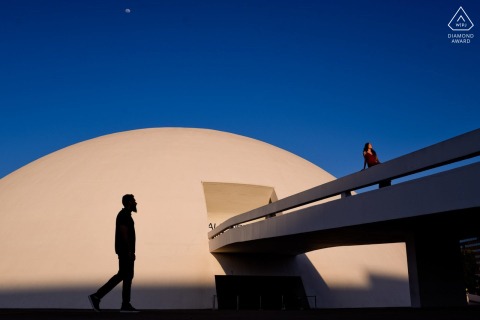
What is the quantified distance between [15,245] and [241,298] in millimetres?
8990

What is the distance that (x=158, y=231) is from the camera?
54.4 feet

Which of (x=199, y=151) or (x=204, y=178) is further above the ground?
(x=199, y=151)

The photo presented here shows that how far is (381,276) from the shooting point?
1811 cm

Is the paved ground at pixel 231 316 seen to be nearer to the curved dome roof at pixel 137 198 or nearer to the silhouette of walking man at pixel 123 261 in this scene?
the silhouette of walking man at pixel 123 261

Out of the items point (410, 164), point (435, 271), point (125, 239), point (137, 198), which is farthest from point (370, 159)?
point (137, 198)

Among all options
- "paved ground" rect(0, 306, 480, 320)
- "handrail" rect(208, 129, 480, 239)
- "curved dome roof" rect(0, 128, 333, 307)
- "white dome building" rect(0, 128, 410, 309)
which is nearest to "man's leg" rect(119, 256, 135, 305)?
"paved ground" rect(0, 306, 480, 320)

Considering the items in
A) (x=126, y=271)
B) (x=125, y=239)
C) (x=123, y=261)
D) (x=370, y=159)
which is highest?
(x=370, y=159)

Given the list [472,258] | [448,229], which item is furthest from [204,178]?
[472,258]

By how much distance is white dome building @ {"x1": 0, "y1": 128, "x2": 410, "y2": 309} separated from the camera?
49.6 feet

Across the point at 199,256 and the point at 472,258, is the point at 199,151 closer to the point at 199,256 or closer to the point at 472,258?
the point at 199,256

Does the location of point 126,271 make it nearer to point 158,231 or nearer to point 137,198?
point 158,231

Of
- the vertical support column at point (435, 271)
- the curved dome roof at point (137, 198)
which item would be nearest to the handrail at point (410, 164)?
the vertical support column at point (435, 271)

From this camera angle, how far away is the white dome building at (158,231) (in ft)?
49.6

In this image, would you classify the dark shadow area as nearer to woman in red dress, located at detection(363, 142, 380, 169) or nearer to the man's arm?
woman in red dress, located at detection(363, 142, 380, 169)
